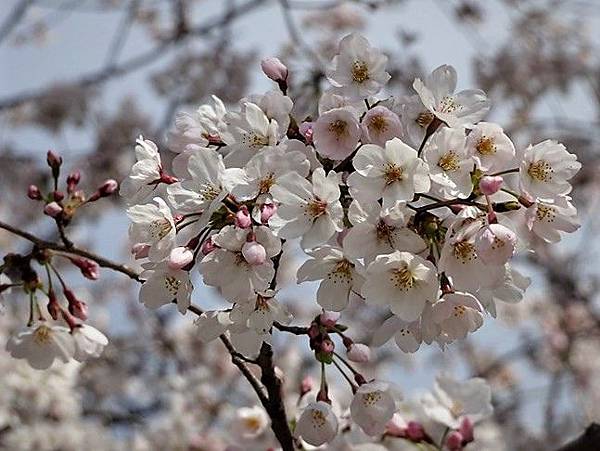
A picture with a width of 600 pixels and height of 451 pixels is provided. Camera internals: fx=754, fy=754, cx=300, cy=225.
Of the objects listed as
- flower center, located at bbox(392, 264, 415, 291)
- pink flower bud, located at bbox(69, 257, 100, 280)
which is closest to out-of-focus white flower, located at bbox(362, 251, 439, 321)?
flower center, located at bbox(392, 264, 415, 291)

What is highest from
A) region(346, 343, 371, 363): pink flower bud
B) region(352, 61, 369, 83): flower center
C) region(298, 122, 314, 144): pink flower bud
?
region(352, 61, 369, 83): flower center

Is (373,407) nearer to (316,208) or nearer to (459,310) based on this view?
(459,310)

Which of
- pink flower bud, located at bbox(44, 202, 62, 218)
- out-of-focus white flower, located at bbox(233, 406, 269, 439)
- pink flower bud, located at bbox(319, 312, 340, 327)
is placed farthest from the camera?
out-of-focus white flower, located at bbox(233, 406, 269, 439)

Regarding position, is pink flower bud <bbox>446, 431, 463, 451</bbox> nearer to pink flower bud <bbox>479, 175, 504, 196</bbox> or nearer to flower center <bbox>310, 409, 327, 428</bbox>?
flower center <bbox>310, 409, 327, 428</bbox>

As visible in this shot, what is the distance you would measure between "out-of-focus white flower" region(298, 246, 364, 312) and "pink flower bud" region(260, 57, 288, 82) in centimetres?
34

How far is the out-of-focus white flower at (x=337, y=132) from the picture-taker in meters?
1.07

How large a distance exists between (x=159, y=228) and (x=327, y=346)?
1.05ft

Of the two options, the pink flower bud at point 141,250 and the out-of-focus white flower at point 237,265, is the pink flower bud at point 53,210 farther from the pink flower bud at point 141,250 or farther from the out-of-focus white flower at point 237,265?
the out-of-focus white flower at point 237,265

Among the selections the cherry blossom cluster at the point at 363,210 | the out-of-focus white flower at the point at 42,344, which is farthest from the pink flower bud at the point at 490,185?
the out-of-focus white flower at the point at 42,344

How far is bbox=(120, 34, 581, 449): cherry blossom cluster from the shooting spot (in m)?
1.01

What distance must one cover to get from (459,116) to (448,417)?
84 cm

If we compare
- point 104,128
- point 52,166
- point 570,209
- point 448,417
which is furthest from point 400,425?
point 104,128

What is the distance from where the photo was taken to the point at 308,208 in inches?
40.8

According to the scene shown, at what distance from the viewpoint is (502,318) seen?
9.41m
